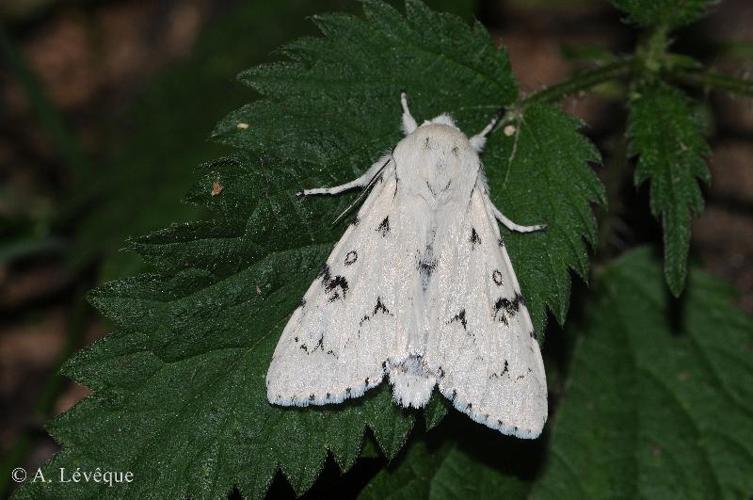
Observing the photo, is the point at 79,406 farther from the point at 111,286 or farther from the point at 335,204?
the point at 335,204

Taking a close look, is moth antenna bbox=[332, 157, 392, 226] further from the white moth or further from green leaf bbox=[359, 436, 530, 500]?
green leaf bbox=[359, 436, 530, 500]

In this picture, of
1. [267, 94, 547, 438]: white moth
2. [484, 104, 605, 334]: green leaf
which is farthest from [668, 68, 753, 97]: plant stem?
[267, 94, 547, 438]: white moth

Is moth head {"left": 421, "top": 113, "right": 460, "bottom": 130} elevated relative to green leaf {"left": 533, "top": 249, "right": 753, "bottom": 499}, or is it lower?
elevated

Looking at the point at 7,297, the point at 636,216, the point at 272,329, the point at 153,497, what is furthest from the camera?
the point at 7,297

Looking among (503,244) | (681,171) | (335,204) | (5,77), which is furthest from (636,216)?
(5,77)

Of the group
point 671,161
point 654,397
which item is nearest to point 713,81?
point 671,161
